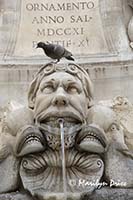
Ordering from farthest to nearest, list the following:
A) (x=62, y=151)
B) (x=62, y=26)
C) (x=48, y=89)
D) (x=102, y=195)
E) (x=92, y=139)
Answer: (x=62, y=26), (x=48, y=89), (x=92, y=139), (x=62, y=151), (x=102, y=195)

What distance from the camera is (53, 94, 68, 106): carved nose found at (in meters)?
5.93

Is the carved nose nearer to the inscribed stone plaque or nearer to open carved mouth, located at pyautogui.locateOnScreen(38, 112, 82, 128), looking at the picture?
open carved mouth, located at pyautogui.locateOnScreen(38, 112, 82, 128)

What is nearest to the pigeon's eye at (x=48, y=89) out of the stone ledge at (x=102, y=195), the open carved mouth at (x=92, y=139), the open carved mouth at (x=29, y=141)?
the open carved mouth at (x=29, y=141)

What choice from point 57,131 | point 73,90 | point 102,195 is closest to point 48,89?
point 73,90

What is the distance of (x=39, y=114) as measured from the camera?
6.03 metres

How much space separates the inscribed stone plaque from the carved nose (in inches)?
133

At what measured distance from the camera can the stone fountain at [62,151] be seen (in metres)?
5.71

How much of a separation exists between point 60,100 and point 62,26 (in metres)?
3.70

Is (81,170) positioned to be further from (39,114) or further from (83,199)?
(39,114)

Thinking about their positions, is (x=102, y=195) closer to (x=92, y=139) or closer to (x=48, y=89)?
(x=92, y=139)

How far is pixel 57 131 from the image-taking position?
5.89m

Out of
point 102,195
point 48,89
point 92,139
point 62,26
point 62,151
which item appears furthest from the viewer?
point 62,26

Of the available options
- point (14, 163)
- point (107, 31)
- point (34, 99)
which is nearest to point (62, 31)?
point (107, 31)

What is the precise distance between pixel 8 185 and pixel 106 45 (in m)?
3.97
